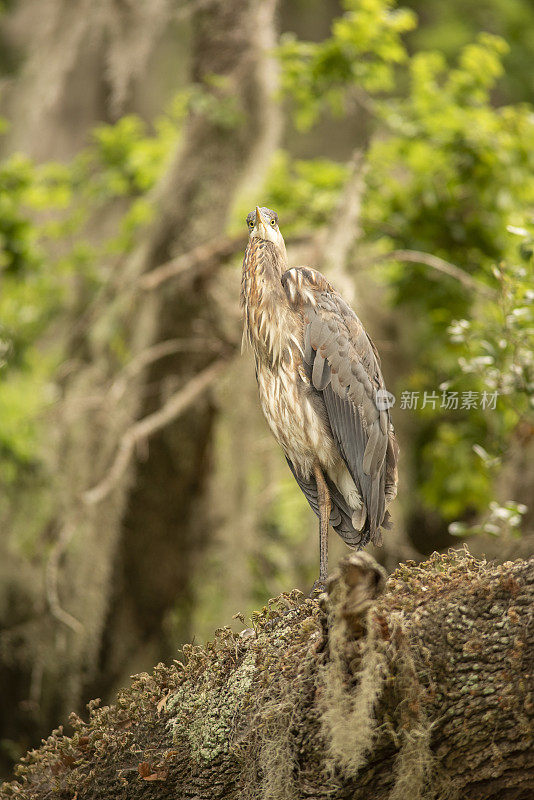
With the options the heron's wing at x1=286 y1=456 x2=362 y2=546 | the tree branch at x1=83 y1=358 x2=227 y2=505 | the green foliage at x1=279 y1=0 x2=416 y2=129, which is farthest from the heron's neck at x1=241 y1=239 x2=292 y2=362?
the green foliage at x1=279 y1=0 x2=416 y2=129

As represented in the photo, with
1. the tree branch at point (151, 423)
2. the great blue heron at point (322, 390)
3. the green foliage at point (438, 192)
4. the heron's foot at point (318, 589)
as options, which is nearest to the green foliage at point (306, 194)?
the green foliage at point (438, 192)

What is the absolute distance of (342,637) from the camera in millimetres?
1854

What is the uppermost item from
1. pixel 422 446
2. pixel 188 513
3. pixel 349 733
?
pixel 422 446

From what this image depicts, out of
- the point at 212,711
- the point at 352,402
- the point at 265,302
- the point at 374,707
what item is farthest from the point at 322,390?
the point at 374,707

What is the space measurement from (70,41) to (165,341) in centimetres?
230

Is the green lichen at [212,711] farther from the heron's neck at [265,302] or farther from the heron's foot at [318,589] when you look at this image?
the heron's neck at [265,302]

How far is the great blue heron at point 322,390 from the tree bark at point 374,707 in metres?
0.82

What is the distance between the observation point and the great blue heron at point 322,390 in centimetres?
296

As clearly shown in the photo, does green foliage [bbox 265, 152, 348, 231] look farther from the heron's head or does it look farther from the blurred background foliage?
the heron's head

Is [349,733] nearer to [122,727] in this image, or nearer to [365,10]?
[122,727]

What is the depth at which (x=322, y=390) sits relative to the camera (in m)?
2.99

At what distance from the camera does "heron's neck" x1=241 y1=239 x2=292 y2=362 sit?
304 cm

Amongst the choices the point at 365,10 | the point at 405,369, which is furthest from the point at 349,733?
the point at 365,10

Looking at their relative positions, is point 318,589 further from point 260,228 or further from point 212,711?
point 260,228
